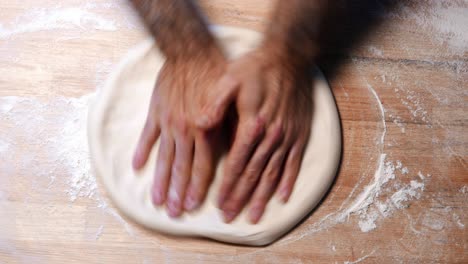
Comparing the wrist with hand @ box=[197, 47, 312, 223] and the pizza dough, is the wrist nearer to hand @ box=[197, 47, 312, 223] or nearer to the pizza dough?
hand @ box=[197, 47, 312, 223]

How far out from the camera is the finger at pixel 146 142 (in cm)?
98

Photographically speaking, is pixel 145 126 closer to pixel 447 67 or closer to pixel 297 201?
pixel 297 201

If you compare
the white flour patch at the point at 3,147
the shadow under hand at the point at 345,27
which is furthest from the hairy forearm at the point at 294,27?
the white flour patch at the point at 3,147

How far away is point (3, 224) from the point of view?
3.35ft

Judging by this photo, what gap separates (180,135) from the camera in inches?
36.0

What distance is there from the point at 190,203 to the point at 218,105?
0.24 meters

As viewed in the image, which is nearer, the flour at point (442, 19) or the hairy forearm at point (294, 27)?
the hairy forearm at point (294, 27)

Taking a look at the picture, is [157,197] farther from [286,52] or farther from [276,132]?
[286,52]

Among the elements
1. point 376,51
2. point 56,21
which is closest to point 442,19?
point 376,51

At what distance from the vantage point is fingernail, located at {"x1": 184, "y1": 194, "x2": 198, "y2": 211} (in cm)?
96

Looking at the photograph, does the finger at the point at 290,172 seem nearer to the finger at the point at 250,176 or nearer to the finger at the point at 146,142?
the finger at the point at 250,176

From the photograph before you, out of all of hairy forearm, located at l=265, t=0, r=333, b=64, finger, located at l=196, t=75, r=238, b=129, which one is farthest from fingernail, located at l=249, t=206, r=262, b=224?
hairy forearm, located at l=265, t=0, r=333, b=64

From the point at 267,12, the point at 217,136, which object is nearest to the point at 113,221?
the point at 217,136

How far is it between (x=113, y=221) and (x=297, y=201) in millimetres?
433
